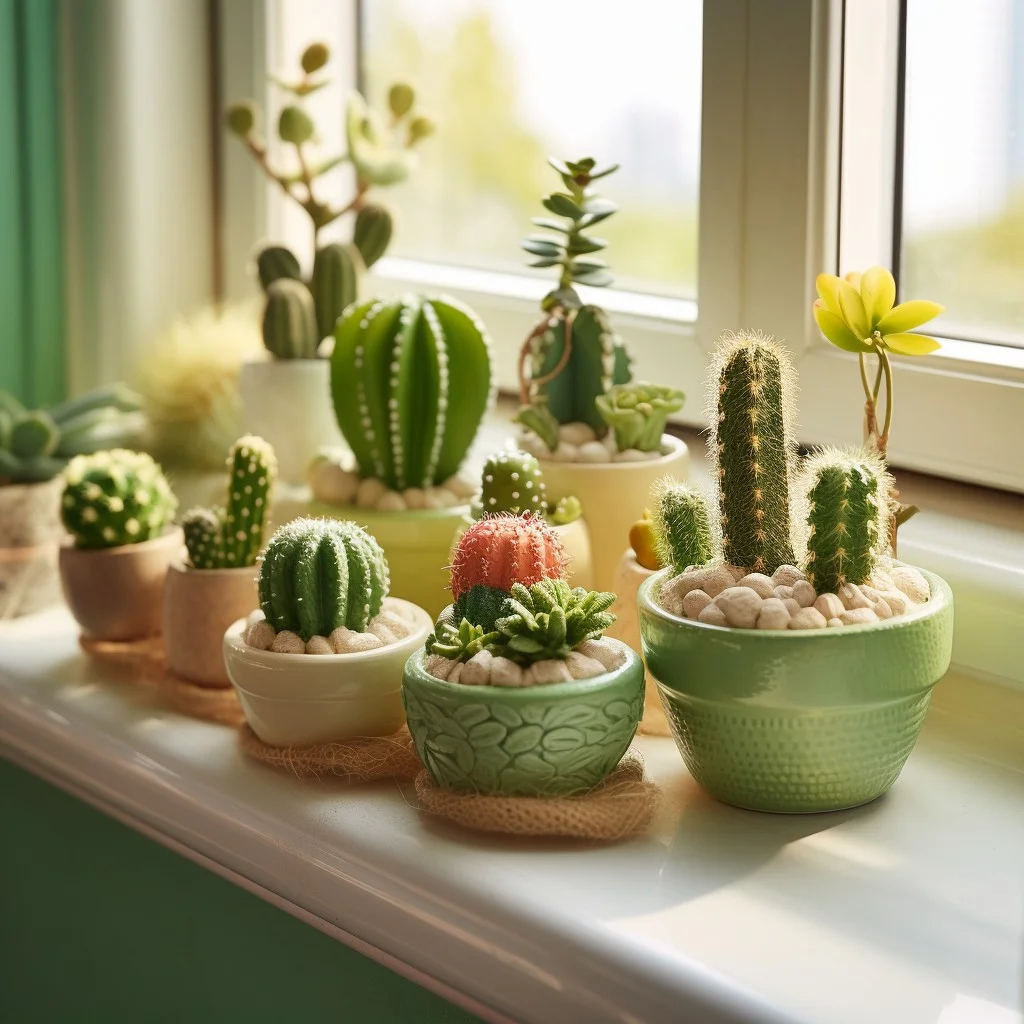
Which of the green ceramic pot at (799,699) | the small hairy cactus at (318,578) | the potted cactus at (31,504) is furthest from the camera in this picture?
the potted cactus at (31,504)

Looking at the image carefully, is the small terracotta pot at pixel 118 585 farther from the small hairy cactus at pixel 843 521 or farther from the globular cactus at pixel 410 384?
the small hairy cactus at pixel 843 521

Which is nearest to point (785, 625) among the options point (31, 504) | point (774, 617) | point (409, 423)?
point (774, 617)

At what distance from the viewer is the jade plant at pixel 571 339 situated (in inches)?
36.7

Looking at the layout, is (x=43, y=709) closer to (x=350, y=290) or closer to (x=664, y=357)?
(x=350, y=290)

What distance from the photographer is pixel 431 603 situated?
992 millimetres

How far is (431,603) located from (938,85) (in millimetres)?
522

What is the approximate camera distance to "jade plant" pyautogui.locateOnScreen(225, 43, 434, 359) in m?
1.20

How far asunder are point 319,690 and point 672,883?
250 mm

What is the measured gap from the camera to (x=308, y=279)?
4.21 feet

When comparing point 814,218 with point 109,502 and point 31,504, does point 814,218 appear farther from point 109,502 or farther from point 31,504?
point 31,504

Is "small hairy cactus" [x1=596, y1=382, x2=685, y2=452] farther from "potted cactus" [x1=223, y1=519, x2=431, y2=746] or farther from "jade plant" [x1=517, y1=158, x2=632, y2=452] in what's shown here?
"potted cactus" [x1=223, y1=519, x2=431, y2=746]

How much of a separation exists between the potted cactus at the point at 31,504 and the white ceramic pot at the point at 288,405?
Answer: 16 cm

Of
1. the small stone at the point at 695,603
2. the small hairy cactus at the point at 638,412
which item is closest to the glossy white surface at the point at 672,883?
the small stone at the point at 695,603

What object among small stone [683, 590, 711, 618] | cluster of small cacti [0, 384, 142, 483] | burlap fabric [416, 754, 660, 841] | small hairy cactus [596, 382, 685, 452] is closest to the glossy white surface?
burlap fabric [416, 754, 660, 841]
